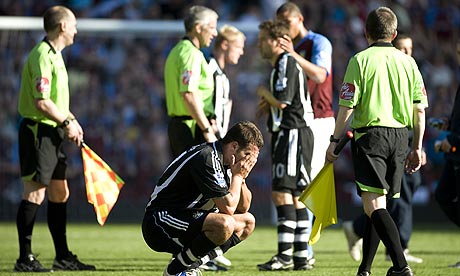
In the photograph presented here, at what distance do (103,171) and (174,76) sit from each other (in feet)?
3.92

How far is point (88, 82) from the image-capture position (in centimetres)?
1717

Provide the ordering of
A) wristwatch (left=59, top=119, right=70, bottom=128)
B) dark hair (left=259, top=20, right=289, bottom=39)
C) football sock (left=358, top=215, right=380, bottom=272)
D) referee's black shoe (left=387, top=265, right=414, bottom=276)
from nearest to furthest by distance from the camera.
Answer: referee's black shoe (left=387, top=265, right=414, bottom=276) → football sock (left=358, top=215, right=380, bottom=272) → wristwatch (left=59, top=119, right=70, bottom=128) → dark hair (left=259, top=20, right=289, bottom=39)

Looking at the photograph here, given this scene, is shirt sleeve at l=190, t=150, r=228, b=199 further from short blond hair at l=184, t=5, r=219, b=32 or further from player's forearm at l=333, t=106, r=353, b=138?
short blond hair at l=184, t=5, r=219, b=32

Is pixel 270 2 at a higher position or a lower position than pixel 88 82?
higher

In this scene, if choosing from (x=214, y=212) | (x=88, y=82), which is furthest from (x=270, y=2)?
(x=214, y=212)

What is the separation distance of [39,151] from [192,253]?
2601mm

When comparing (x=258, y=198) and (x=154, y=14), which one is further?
(x=154, y=14)

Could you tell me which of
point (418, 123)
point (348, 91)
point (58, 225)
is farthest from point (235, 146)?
point (58, 225)

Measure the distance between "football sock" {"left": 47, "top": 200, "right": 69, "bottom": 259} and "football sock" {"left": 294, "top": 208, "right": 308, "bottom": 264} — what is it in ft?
7.38

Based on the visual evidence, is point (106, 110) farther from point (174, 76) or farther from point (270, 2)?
point (174, 76)

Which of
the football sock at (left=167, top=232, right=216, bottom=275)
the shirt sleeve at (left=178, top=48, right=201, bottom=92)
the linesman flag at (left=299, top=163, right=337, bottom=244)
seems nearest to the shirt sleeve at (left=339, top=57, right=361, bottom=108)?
the linesman flag at (left=299, top=163, right=337, bottom=244)

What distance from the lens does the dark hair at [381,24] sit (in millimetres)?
7699

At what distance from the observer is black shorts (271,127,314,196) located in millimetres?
9453

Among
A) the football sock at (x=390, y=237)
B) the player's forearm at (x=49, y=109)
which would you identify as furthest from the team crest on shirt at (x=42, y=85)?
the football sock at (x=390, y=237)
